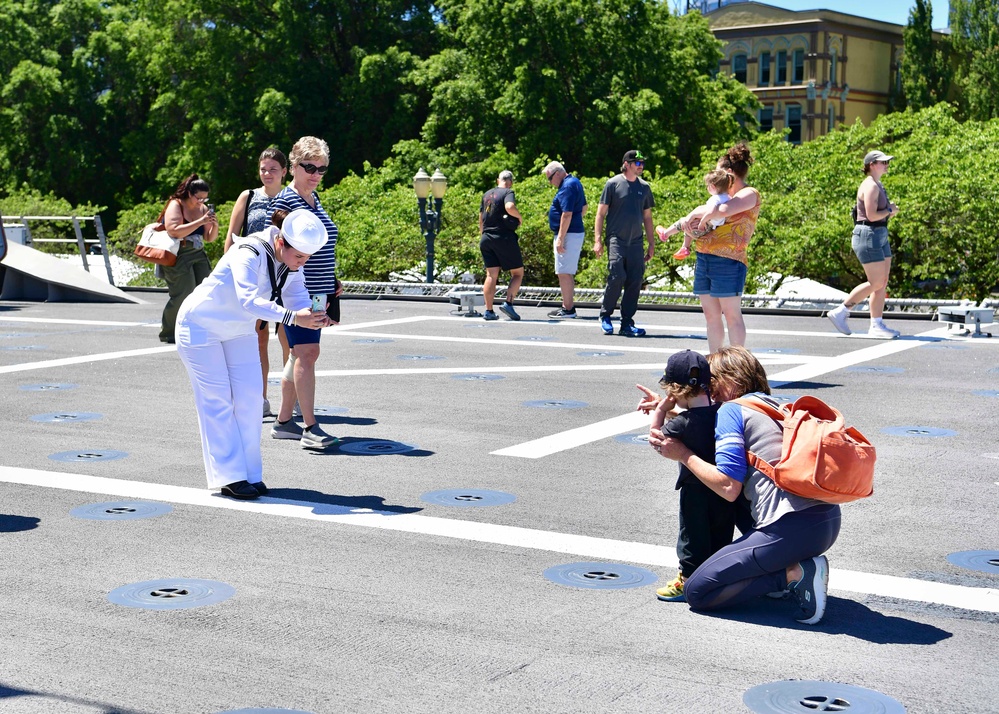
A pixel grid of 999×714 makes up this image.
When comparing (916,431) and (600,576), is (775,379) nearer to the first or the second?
(916,431)

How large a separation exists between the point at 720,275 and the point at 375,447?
11.9ft

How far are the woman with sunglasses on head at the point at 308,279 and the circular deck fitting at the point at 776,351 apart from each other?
19.7 ft

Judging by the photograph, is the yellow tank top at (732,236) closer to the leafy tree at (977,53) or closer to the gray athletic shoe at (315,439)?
the gray athletic shoe at (315,439)

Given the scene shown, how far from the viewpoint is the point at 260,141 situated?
149 feet

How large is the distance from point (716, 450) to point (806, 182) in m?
16.3

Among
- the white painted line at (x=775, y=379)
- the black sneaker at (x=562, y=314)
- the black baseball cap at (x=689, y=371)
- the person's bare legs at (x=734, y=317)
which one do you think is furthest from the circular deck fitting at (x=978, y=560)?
the black sneaker at (x=562, y=314)

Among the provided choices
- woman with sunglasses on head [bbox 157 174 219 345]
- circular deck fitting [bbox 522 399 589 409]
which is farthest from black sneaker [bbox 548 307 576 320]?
circular deck fitting [bbox 522 399 589 409]

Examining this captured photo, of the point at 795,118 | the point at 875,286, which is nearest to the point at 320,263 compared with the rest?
the point at 875,286

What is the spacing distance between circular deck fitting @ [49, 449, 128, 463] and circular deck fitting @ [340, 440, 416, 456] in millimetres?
1296

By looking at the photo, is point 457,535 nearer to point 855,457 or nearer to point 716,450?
point 716,450

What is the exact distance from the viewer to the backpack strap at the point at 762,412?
4.28 m

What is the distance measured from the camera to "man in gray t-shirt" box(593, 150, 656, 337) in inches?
535

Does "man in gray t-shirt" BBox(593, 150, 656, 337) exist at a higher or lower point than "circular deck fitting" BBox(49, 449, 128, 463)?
higher

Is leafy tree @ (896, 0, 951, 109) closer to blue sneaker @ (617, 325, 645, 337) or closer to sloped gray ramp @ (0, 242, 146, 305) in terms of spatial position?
sloped gray ramp @ (0, 242, 146, 305)
